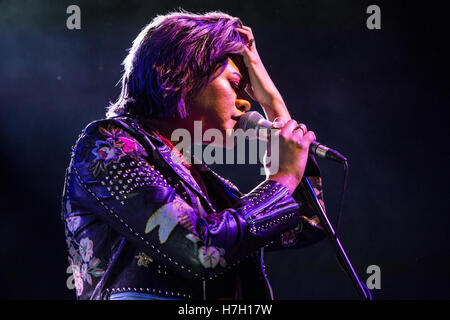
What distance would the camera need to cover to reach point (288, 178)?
1.24 metres

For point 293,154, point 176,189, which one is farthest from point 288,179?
point 176,189

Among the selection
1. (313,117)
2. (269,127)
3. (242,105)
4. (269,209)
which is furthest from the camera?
(313,117)

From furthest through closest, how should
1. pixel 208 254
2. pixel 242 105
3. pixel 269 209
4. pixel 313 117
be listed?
1. pixel 313 117
2. pixel 242 105
3. pixel 269 209
4. pixel 208 254

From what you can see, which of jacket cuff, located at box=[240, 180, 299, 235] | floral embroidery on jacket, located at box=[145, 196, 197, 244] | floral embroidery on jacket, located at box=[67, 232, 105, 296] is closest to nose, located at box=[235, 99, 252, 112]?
jacket cuff, located at box=[240, 180, 299, 235]

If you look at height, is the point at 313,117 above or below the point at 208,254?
above

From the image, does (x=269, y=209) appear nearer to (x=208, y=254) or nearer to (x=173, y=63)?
(x=208, y=254)

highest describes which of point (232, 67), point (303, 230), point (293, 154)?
point (232, 67)

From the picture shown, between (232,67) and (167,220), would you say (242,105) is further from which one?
(167,220)

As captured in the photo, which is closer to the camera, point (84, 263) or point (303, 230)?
point (84, 263)

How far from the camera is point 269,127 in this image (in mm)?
1366

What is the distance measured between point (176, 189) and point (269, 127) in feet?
1.19
